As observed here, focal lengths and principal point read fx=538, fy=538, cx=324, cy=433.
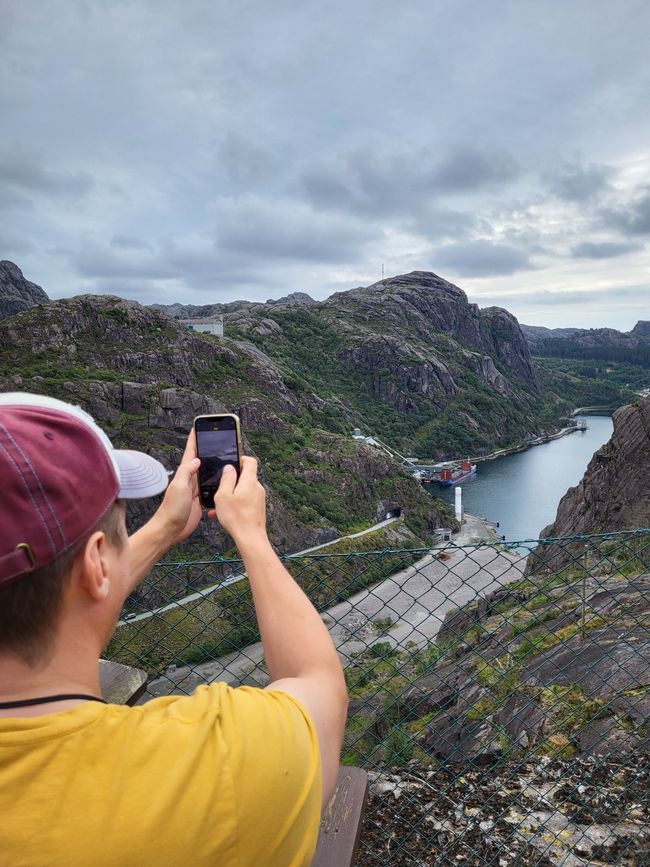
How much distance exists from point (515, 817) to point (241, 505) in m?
3.05

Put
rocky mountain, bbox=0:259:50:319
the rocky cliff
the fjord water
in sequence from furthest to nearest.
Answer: rocky mountain, bbox=0:259:50:319
the fjord water
the rocky cliff

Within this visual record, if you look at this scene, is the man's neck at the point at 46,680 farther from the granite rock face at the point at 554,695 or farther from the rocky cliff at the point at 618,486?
the rocky cliff at the point at 618,486

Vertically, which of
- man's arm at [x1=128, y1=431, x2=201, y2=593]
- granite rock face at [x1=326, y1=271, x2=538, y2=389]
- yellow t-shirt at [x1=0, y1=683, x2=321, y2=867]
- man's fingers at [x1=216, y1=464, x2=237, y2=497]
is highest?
granite rock face at [x1=326, y1=271, x2=538, y2=389]

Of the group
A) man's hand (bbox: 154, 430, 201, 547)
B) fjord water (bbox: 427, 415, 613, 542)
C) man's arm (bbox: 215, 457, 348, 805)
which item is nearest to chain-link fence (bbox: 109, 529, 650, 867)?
man's hand (bbox: 154, 430, 201, 547)

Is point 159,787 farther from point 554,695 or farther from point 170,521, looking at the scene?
point 554,695

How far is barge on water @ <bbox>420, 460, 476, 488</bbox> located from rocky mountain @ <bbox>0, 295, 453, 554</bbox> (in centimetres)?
1668

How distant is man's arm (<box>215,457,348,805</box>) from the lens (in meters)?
1.04

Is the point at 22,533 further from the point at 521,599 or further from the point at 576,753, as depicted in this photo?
the point at 521,599

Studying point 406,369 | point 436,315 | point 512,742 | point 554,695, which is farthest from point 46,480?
point 436,315

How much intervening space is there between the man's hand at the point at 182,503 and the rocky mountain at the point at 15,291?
142546 mm

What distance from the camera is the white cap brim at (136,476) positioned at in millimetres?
1210

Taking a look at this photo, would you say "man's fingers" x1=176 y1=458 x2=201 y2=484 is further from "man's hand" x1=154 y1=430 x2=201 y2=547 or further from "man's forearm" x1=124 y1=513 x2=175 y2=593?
"man's forearm" x1=124 y1=513 x2=175 y2=593

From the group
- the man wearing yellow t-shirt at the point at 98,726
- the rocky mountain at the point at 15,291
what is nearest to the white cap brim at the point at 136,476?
the man wearing yellow t-shirt at the point at 98,726

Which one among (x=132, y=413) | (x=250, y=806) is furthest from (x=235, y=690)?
(x=132, y=413)
